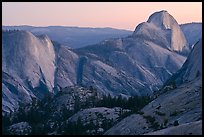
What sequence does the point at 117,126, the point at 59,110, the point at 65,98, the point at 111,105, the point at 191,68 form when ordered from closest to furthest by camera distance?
the point at 117,126
the point at 111,105
the point at 59,110
the point at 65,98
the point at 191,68

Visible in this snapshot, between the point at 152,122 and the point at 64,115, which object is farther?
the point at 64,115

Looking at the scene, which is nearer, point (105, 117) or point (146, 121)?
Answer: point (146, 121)

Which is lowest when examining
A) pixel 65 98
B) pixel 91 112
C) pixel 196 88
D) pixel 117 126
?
pixel 65 98

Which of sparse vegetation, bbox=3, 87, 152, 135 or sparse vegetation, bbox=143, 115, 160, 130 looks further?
sparse vegetation, bbox=3, 87, 152, 135

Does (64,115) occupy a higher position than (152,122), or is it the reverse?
(152,122)

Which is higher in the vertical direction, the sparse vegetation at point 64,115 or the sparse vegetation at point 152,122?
the sparse vegetation at point 152,122

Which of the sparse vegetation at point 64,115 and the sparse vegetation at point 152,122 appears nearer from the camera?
the sparse vegetation at point 152,122

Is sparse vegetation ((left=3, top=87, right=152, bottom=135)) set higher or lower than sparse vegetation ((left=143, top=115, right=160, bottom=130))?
lower

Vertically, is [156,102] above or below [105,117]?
above

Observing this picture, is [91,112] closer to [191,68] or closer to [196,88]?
[196,88]

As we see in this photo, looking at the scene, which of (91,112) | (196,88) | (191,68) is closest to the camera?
(196,88)

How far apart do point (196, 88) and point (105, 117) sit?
78.2ft

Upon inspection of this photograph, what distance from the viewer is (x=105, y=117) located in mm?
98375

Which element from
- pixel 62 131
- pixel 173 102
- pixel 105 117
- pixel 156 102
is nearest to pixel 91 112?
pixel 105 117
